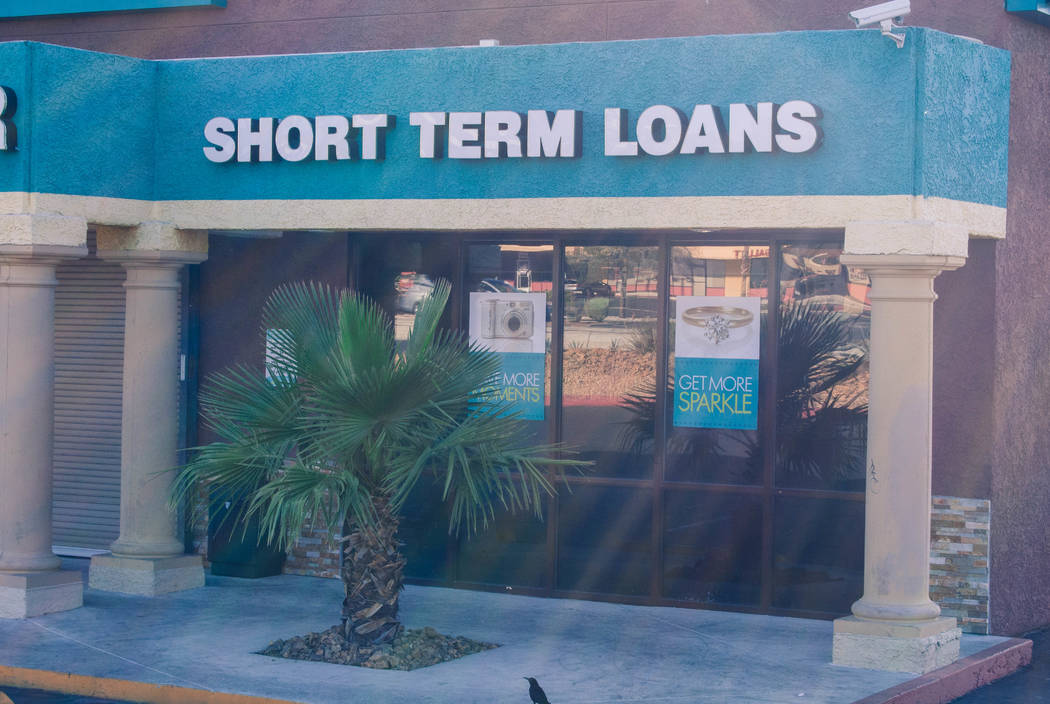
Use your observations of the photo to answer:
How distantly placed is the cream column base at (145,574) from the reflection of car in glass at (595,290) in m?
4.13

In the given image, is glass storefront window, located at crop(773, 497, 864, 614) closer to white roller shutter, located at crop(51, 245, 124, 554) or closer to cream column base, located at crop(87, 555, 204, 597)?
cream column base, located at crop(87, 555, 204, 597)

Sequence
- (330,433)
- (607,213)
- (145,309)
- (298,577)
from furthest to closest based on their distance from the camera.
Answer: (298,577)
(145,309)
(607,213)
(330,433)

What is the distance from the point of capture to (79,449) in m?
13.4

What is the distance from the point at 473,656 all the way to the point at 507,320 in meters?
3.27

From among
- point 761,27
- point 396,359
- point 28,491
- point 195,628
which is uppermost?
point 761,27

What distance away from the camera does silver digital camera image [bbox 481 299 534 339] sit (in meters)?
11.8

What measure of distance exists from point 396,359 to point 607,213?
7.13 feet

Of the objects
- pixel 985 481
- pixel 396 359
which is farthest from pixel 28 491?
pixel 985 481

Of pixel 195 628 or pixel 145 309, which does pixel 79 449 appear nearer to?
pixel 145 309

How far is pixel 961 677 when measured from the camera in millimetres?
9406

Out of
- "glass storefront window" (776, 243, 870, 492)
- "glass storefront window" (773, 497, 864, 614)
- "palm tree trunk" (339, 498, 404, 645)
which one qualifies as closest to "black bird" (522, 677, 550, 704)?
"palm tree trunk" (339, 498, 404, 645)

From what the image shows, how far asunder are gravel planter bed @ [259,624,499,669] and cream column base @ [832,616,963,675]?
2.51 metres

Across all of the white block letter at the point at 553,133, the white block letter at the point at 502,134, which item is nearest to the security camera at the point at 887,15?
the white block letter at the point at 553,133

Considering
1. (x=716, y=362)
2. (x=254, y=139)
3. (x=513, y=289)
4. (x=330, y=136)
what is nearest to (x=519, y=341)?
(x=513, y=289)
